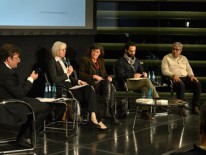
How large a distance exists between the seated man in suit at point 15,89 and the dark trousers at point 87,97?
885mm

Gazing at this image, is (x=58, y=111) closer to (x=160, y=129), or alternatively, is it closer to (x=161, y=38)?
(x=160, y=129)

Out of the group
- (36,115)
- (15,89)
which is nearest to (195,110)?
(36,115)

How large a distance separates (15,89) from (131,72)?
8.92ft

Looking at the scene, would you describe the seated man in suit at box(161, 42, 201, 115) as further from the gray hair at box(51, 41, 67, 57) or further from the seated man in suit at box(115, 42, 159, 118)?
the gray hair at box(51, 41, 67, 57)

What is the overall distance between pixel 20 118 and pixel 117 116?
8.25ft

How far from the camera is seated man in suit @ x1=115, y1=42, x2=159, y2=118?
21.5 ft

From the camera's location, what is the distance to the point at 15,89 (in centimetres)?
444

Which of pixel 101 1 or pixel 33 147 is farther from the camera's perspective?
pixel 101 1

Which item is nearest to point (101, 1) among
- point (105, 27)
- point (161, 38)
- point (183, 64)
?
point (105, 27)

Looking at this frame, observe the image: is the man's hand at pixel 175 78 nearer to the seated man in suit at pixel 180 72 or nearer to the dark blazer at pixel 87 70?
the seated man in suit at pixel 180 72

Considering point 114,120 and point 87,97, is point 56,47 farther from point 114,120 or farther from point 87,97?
point 114,120

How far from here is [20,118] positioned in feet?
14.0

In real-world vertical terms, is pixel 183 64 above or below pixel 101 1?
below

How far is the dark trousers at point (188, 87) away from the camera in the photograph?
6805mm
